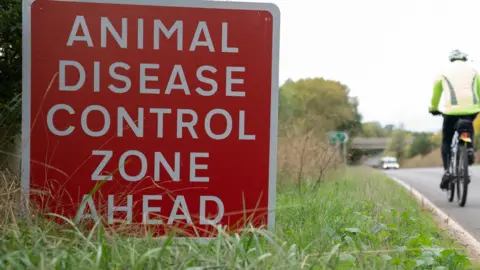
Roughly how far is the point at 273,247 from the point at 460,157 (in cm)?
599

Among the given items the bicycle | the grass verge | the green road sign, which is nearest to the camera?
the grass verge

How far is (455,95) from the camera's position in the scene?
8.10 m

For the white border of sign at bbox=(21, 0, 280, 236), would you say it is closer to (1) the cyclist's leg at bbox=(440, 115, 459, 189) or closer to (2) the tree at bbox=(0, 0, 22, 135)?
(2) the tree at bbox=(0, 0, 22, 135)

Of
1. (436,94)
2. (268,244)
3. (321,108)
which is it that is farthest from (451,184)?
(321,108)

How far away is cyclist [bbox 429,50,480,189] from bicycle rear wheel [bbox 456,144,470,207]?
7cm

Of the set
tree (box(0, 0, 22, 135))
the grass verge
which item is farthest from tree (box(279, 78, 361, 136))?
tree (box(0, 0, 22, 135))

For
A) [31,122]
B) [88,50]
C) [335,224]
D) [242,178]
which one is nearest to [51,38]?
[88,50]

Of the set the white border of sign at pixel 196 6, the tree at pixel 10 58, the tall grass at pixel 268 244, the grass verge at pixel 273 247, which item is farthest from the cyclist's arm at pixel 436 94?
the white border of sign at pixel 196 6

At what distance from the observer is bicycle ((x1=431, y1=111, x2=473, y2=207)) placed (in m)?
8.09

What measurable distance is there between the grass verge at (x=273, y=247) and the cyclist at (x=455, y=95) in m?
2.64

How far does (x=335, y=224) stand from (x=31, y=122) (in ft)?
7.42

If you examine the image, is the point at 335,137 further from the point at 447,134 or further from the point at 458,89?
the point at 458,89

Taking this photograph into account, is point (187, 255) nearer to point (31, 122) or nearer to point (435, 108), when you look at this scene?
point (31, 122)

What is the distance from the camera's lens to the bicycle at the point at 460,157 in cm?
809
